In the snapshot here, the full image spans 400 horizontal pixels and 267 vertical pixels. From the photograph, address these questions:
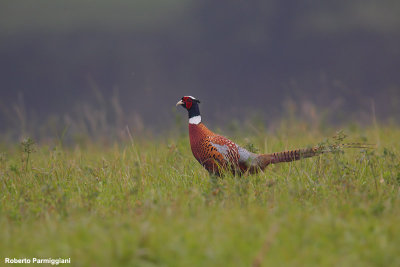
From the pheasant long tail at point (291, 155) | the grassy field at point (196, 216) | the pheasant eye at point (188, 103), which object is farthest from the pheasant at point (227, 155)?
the pheasant eye at point (188, 103)

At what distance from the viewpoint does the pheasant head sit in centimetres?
616

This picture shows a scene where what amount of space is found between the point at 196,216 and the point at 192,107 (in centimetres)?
245

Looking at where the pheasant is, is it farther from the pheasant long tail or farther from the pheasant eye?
the pheasant eye

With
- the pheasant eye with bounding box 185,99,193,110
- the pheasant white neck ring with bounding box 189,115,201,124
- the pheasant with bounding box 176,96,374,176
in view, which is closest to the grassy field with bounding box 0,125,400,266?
the pheasant with bounding box 176,96,374,176

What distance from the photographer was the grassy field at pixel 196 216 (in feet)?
10.3

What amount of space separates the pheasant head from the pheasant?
0.10m

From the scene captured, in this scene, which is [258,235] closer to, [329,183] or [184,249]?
[184,249]

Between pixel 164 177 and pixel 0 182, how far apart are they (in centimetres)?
231

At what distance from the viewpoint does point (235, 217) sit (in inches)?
149

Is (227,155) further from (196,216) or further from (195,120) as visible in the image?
(196,216)

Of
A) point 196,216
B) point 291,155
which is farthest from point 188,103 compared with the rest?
point 196,216

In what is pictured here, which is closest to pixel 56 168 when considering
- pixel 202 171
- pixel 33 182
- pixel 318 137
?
pixel 33 182

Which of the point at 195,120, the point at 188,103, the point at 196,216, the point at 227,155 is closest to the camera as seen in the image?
the point at 196,216

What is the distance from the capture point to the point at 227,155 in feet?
19.0
